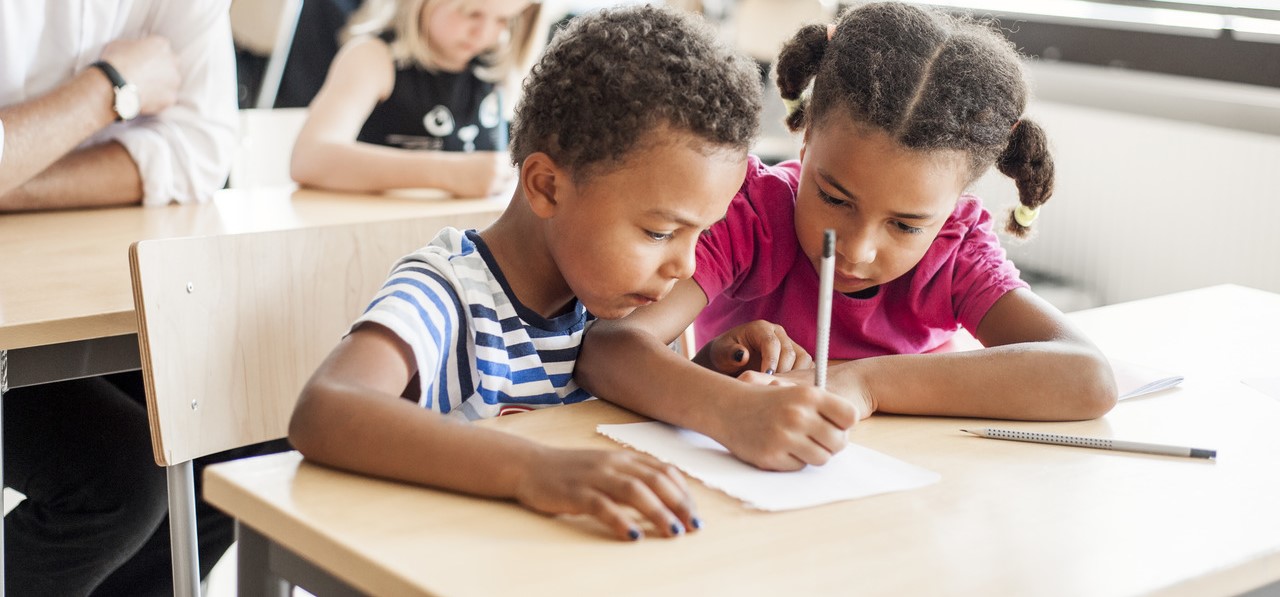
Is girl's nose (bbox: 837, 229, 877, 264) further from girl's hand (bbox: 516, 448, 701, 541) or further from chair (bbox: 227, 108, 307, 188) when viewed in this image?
chair (bbox: 227, 108, 307, 188)

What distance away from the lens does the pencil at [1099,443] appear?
1.01 meters

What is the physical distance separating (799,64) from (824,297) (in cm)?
49

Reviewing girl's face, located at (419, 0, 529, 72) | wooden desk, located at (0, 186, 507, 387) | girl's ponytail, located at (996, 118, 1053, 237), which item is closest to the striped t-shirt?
wooden desk, located at (0, 186, 507, 387)

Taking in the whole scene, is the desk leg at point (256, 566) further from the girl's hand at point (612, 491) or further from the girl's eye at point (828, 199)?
the girl's eye at point (828, 199)

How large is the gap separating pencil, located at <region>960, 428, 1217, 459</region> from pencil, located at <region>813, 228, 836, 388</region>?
159mm

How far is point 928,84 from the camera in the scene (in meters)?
1.23

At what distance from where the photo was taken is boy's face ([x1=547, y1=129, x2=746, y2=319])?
1.06 meters

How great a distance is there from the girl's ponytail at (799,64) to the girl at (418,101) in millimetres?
867

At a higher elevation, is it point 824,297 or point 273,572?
point 824,297

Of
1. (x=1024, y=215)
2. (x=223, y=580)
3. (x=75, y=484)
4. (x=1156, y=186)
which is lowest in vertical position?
(x=223, y=580)

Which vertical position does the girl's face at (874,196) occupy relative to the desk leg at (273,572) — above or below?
above


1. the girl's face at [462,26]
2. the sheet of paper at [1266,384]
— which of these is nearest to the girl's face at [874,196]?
the sheet of paper at [1266,384]

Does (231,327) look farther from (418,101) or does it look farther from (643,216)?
(418,101)

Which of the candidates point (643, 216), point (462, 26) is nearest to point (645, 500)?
point (643, 216)
